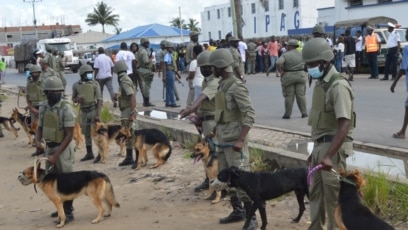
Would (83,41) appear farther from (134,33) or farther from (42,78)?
(42,78)

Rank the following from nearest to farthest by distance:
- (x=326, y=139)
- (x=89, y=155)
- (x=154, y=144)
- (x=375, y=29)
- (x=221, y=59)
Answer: (x=326, y=139) → (x=221, y=59) → (x=154, y=144) → (x=89, y=155) → (x=375, y=29)

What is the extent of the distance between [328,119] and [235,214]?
204 centimetres

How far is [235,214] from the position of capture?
5.97 m

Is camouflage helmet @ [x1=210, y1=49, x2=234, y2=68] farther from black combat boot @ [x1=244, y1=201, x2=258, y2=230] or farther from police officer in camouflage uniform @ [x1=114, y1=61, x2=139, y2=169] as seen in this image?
police officer in camouflage uniform @ [x1=114, y1=61, x2=139, y2=169]

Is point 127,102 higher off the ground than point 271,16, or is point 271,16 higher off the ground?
point 271,16

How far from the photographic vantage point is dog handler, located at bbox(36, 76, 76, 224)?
6523 millimetres

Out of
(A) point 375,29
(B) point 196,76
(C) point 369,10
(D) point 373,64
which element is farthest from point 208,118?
(C) point 369,10

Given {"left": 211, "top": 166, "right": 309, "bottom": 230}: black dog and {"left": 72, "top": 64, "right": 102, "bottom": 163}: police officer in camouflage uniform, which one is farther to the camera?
{"left": 72, "top": 64, "right": 102, "bottom": 163}: police officer in camouflage uniform

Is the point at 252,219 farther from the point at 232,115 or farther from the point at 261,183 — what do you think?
the point at 232,115

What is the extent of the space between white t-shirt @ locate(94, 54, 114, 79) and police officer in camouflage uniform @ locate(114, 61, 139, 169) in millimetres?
5640

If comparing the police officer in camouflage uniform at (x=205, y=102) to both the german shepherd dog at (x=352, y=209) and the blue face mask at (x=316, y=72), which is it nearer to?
the blue face mask at (x=316, y=72)

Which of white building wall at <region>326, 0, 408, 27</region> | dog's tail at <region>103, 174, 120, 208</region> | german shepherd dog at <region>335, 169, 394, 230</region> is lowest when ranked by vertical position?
dog's tail at <region>103, 174, 120, 208</region>

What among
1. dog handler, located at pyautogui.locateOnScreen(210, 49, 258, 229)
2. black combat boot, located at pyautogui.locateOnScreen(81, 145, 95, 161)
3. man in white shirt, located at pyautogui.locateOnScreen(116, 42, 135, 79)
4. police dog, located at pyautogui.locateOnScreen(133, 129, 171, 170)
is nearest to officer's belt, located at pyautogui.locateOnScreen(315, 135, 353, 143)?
dog handler, located at pyautogui.locateOnScreen(210, 49, 258, 229)

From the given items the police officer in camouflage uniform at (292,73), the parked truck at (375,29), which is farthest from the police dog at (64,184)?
the parked truck at (375,29)
